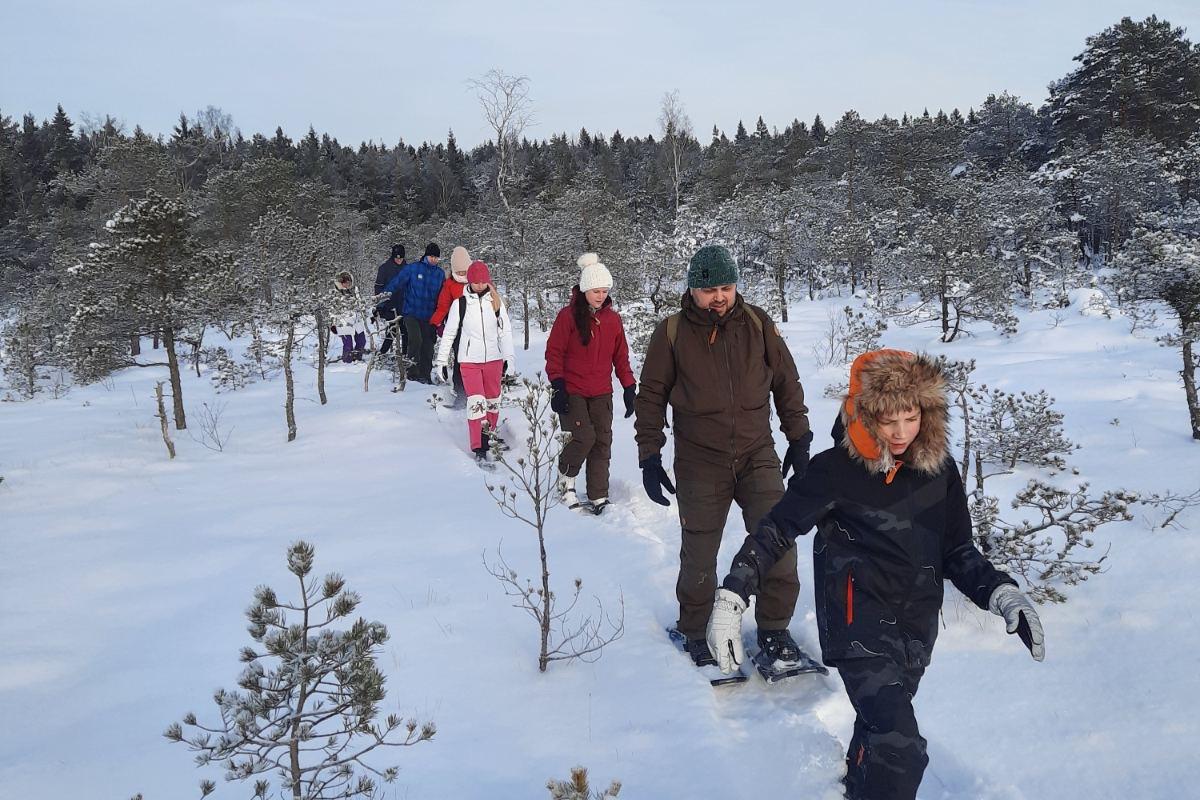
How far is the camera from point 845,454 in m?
2.27

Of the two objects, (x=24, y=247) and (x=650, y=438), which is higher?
(x=24, y=247)

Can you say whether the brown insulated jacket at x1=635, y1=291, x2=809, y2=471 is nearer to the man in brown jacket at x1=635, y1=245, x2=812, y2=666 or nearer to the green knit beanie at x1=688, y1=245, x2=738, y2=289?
the man in brown jacket at x1=635, y1=245, x2=812, y2=666

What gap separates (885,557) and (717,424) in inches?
45.2

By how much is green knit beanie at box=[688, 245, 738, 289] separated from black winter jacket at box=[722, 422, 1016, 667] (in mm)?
1153

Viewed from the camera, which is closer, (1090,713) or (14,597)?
(1090,713)

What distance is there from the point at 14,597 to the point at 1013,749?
5.54 meters

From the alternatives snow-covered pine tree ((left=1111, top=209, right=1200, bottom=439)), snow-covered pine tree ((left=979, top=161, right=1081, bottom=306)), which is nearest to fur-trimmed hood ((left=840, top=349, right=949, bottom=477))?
snow-covered pine tree ((left=1111, top=209, right=1200, bottom=439))

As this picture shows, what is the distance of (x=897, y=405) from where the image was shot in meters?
2.12

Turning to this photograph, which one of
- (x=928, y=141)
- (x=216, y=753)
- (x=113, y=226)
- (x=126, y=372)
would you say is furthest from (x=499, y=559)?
(x=928, y=141)

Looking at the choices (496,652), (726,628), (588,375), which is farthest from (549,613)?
(588,375)

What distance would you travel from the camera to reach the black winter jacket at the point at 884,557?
2178 millimetres

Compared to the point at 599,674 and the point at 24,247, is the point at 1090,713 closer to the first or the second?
the point at 599,674

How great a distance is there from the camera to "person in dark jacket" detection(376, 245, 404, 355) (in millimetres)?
10703

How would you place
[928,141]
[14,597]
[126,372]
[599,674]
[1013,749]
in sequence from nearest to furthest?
[1013,749] < [599,674] < [14,597] < [126,372] < [928,141]
